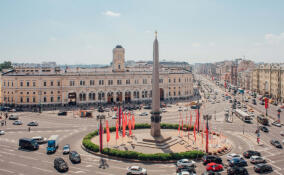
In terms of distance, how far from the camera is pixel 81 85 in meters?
83.6

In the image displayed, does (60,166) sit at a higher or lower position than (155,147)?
lower

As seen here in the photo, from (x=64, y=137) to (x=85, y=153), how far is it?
10348 millimetres

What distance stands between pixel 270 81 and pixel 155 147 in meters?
81.2

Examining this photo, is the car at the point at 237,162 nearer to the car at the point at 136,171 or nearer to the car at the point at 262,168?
the car at the point at 262,168

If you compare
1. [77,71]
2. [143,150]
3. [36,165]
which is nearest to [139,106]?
[77,71]

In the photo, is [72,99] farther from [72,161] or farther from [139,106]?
[72,161]

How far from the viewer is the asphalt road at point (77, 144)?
31.1 m

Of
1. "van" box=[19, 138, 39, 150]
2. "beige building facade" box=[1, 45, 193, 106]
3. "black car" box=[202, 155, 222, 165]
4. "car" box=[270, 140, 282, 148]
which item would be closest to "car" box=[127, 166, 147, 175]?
"black car" box=[202, 155, 222, 165]

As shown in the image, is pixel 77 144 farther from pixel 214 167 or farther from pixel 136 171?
pixel 214 167

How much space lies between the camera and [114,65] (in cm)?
8950

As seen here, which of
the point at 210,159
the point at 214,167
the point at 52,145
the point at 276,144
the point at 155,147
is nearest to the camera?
the point at 214,167

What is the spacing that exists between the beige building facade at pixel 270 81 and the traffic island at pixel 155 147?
2325 inches

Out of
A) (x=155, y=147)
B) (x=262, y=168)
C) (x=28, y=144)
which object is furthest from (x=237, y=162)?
(x=28, y=144)

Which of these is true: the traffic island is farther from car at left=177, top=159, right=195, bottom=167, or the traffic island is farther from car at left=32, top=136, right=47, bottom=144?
car at left=32, top=136, right=47, bottom=144
